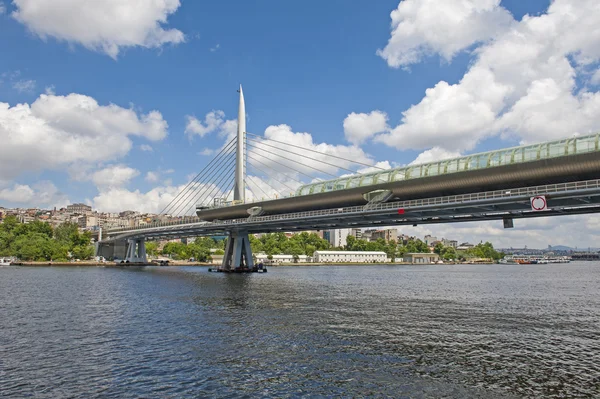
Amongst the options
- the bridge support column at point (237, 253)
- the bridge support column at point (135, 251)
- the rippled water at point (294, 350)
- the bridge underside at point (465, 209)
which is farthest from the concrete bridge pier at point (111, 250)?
the rippled water at point (294, 350)

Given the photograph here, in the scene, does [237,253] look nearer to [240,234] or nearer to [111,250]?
[240,234]

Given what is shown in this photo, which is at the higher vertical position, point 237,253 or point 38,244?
point 38,244

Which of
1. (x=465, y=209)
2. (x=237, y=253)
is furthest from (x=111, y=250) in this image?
(x=465, y=209)

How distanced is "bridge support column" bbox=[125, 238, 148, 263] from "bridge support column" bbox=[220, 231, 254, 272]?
56.4 metres

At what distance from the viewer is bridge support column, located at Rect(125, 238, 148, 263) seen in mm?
139750

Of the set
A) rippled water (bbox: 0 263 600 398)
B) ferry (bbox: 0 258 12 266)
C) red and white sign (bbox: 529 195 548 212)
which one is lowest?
rippled water (bbox: 0 263 600 398)

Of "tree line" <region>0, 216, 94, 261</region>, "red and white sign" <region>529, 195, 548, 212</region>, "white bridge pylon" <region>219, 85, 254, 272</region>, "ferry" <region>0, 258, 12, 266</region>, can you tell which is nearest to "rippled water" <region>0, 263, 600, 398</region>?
"red and white sign" <region>529, 195, 548, 212</region>

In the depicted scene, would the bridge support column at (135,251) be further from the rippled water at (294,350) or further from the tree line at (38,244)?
the rippled water at (294,350)

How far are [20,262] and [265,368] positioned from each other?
139m

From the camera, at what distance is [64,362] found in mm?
20156

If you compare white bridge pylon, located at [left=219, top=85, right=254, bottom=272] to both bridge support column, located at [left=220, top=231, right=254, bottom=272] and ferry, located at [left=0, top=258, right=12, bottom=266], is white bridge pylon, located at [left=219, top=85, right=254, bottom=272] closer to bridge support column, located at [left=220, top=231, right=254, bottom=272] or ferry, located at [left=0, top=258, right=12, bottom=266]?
bridge support column, located at [left=220, top=231, right=254, bottom=272]

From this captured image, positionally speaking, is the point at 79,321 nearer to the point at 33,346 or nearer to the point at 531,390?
the point at 33,346

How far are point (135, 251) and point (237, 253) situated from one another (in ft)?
211

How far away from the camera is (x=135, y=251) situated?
465 ft
